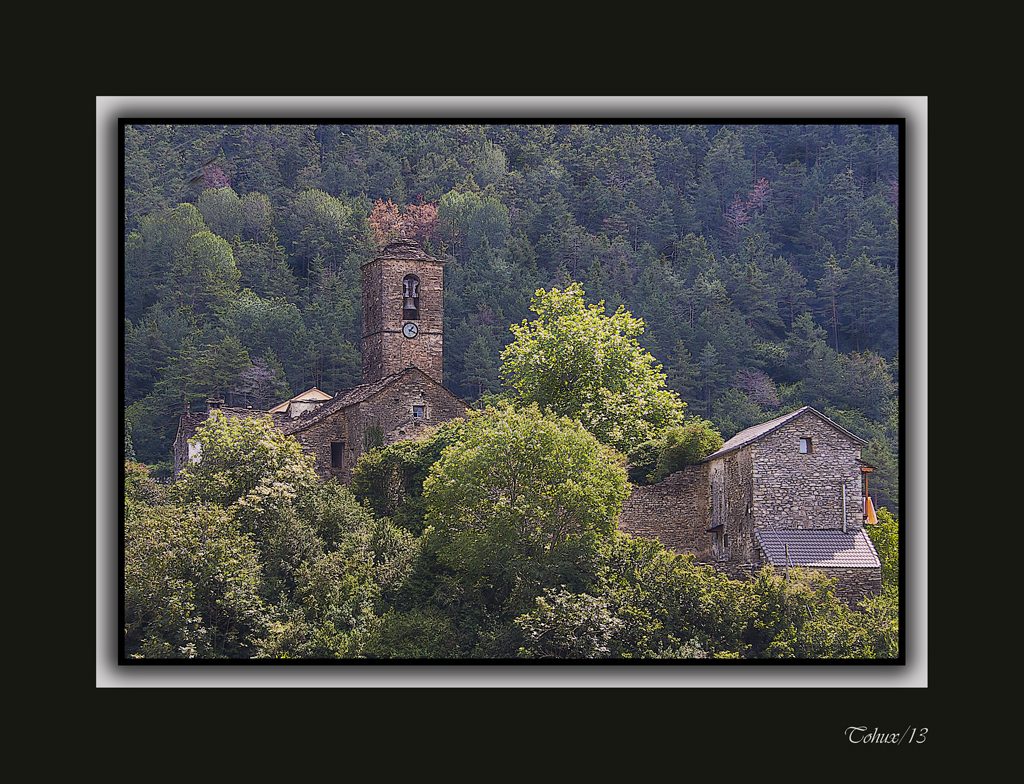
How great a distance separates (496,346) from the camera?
57.6m

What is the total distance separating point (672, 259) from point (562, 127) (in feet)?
39.6

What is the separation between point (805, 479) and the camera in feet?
82.2

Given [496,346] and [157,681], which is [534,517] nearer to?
[157,681]

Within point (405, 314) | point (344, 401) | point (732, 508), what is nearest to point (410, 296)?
point (405, 314)

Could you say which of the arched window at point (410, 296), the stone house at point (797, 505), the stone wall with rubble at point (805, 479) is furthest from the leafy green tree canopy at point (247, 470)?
the stone wall with rubble at point (805, 479)

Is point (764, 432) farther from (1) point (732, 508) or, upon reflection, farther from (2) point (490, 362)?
(2) point (490, 362)

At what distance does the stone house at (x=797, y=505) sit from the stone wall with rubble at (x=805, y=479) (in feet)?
0.06

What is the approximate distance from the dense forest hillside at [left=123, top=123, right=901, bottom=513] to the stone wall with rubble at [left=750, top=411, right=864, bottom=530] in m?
22.3

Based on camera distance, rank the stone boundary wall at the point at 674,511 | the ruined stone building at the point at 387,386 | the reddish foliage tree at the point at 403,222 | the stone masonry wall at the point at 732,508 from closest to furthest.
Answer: the stone masonry wall at the point at 732,508 < the stone boundary wall at the point at 674,511 < the ruined stone building at the point at 387,386 < the reddish foliage tree at the point at 403,222

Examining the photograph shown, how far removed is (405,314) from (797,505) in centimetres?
1450

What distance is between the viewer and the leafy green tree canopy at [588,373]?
30.8 metres

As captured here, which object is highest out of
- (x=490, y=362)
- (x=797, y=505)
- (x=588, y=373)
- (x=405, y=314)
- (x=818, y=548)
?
(x=405, y=314)

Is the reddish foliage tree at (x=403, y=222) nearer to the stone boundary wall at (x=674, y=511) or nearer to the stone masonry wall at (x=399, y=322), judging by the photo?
the stone masonry wall at (x=399, y=322)
